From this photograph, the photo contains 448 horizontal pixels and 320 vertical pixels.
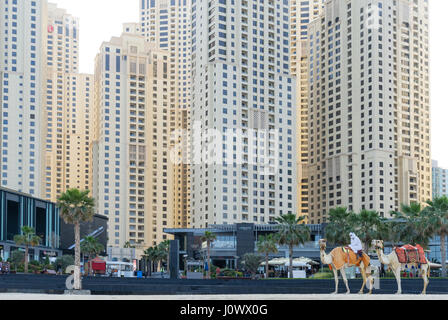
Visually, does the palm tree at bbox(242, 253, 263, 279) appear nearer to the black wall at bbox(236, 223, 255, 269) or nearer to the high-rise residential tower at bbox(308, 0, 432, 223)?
the black wall at bbox(236, 223, 255, 269)

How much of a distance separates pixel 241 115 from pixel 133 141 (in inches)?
1894

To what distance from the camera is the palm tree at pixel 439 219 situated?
62.8m

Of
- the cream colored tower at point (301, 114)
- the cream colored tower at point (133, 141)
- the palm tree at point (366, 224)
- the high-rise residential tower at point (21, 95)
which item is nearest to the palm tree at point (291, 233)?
the palm tree at point (366, 224)

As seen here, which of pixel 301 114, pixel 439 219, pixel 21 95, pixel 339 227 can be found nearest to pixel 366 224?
pixel 339 227

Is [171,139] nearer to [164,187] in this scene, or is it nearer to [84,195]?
[164,187]

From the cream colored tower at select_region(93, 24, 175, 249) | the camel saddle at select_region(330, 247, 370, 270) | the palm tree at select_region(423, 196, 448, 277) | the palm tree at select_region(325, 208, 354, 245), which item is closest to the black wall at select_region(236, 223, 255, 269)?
the palm tree at select_region(325, 208, 354, 245)

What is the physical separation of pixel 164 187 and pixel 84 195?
114 m

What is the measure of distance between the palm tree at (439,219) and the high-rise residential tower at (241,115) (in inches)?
2640

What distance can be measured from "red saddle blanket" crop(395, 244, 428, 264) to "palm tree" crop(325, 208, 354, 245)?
49.1m

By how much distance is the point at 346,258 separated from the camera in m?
24.4

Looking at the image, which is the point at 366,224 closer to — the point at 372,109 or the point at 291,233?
the point at 291,233

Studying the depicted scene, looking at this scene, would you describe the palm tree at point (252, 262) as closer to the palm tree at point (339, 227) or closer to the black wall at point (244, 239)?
the palm tree at point (339, 227)

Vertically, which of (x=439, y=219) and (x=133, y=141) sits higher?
(x=133, y=141)

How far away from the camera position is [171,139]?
185875 mm
